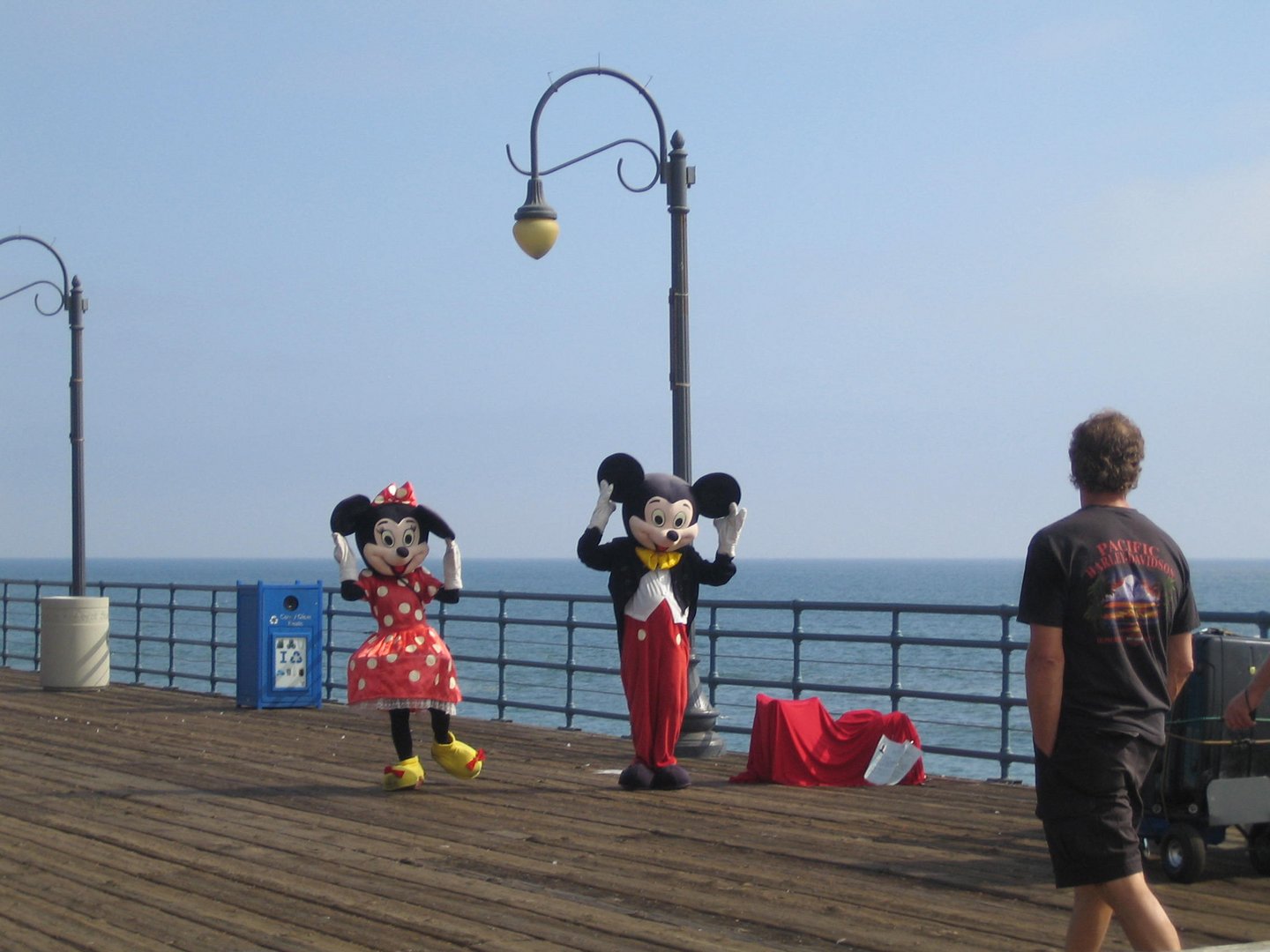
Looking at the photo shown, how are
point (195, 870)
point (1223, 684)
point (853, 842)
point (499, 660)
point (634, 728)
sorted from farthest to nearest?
point (499, 660) → point (634, 728) → point (853, 842) → point (195, 870) → point (1223, 684)

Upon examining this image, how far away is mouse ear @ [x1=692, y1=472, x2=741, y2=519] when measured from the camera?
9.98 metres

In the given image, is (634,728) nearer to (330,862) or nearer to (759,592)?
(330,862)

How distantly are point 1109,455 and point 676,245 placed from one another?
6909mm

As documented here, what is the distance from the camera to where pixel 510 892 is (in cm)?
655

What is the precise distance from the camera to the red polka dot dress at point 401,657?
9.62 meters

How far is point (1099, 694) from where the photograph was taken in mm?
4246

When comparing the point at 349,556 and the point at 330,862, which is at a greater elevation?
the point at 349,556

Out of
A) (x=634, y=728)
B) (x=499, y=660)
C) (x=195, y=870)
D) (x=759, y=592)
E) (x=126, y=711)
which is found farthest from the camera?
(x=759, y=592)

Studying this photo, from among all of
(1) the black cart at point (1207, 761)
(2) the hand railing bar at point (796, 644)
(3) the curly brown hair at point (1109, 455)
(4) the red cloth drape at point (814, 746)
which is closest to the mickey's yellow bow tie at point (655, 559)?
(4) the red cloth drape at point (814, 746)

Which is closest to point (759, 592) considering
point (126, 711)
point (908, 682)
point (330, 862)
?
point (908, 682)

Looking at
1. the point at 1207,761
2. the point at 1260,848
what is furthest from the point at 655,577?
the point at 1260,848

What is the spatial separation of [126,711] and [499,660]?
143 inches

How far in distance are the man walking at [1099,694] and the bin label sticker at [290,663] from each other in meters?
11.2

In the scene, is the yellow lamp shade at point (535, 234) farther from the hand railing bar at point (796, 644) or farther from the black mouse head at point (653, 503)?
the hand railing bar at point (796, 644)
